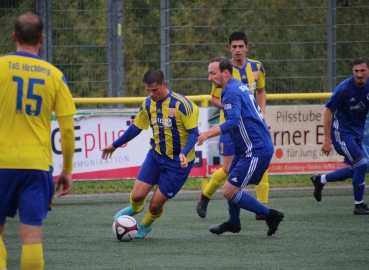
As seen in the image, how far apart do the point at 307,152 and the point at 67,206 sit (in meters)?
3.77

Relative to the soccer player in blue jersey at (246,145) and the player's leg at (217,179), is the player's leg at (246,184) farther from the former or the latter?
the player's leg at (217,179)

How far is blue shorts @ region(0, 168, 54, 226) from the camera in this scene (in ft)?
14.6

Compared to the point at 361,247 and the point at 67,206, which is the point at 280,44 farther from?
the point at 361,247

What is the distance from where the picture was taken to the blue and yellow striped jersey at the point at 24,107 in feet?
14.4

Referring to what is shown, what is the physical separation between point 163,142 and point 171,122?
0.22m

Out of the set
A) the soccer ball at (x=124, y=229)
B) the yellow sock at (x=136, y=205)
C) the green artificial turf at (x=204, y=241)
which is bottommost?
the green artificial turf at (x=204, y=241)

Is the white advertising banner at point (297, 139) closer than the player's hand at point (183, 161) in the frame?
No

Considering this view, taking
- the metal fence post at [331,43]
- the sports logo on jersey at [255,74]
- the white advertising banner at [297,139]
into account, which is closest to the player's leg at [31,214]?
the sports logo on jersey at [255,74]

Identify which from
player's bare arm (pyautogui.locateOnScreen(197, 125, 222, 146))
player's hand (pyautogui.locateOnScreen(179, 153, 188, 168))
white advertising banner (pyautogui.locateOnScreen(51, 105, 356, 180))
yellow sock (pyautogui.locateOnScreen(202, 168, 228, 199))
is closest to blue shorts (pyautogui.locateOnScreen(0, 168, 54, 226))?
player's bare arm (pyautogui.locateOnScreen(197, 125, 222, 146))

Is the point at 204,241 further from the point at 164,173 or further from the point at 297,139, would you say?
the point at 297,139

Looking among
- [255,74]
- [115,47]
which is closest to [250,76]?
[255,74]

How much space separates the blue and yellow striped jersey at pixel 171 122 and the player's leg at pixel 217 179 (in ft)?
3.36

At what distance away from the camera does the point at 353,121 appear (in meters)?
9.05

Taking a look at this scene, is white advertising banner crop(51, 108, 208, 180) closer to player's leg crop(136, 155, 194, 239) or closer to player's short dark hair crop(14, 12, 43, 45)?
player's leg crop(136, 155, 194, 239)
